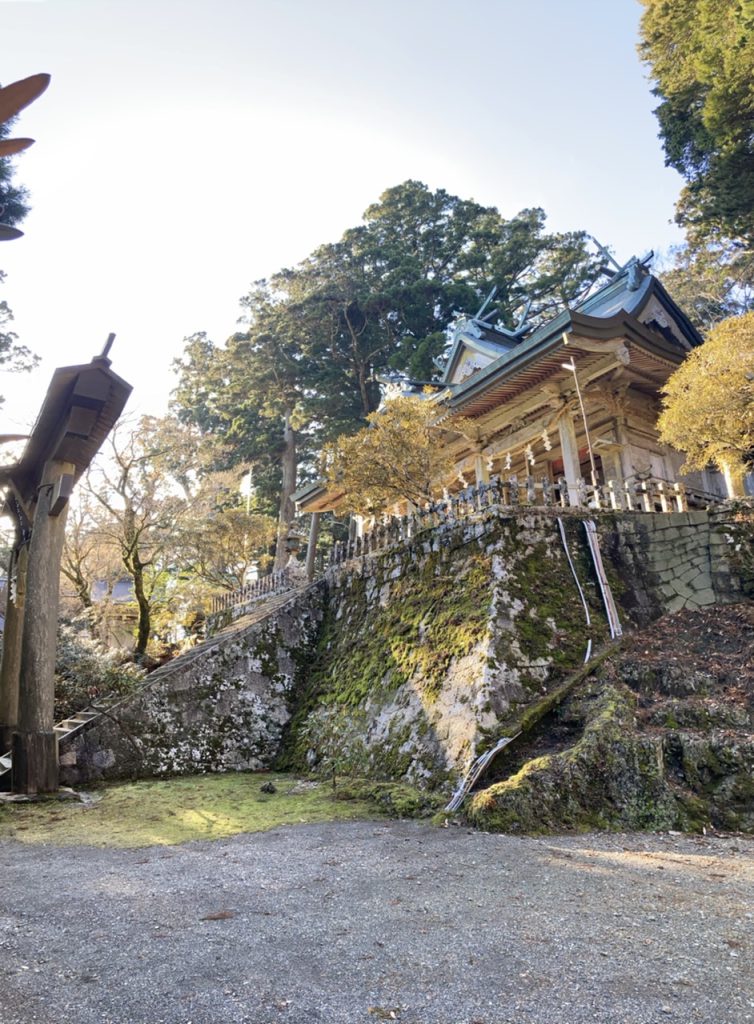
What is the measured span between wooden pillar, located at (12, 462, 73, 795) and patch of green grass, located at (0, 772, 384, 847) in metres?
0.45

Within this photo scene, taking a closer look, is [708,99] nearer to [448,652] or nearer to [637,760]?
[448,652]

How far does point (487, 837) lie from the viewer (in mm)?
5184

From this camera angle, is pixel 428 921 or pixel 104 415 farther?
pixel 104 415

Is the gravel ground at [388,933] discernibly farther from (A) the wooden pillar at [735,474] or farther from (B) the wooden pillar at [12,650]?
(A) the wooden pillar at [735,474]

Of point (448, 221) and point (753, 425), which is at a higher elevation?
point (448, 221)

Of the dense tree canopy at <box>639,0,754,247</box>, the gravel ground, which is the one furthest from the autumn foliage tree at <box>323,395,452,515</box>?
the dense tree canopy at <box>639,0,754,247</box>

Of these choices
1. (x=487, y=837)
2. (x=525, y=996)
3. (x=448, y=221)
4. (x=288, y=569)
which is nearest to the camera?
(x=525, y=996)

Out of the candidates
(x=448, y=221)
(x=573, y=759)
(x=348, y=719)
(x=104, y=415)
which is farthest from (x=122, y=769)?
(x=448, y=221)

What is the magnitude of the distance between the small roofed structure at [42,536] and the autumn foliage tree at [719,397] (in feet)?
25.9

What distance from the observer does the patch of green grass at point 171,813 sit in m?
5.70

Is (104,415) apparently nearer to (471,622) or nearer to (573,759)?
(471,622)

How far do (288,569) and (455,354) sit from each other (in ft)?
28.5

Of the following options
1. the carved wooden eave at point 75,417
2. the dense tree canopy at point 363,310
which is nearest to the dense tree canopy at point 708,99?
the dense tree canopy at point 363,310

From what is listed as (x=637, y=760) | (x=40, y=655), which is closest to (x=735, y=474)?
(x=637, y=760)
